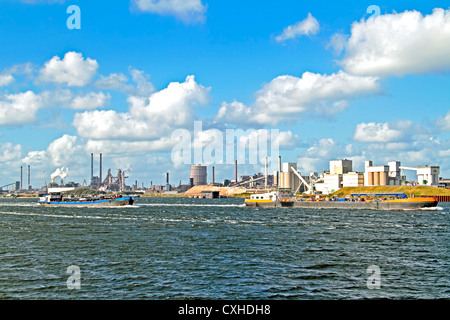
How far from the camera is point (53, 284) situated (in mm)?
29781

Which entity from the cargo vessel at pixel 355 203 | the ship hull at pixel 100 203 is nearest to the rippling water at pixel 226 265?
the cargo vessel at pixel 355 203

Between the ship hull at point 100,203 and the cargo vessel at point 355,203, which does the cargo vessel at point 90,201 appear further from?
the cargo vessel at point 355,203

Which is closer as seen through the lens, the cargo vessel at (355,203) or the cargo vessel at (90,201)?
the cargo vessel at (355,203)

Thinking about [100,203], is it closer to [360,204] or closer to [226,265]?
[360,204]

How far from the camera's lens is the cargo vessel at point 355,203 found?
12525 centimetres

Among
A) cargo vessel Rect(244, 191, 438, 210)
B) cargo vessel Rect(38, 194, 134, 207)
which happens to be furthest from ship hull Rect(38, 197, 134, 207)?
cargo vessel Rect(244, 191, 438, 210)

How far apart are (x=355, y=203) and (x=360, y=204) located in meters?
2.00

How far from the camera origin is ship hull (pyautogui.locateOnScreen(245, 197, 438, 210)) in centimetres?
12506

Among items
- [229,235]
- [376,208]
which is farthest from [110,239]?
[376,208]

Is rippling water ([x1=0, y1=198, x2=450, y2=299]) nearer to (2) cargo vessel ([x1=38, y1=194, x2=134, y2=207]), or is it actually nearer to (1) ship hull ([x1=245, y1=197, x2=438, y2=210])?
(1) ship hull ([x1=245, y1=197, x2=438, y2=210])

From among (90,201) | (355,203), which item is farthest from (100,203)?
(355,203)
